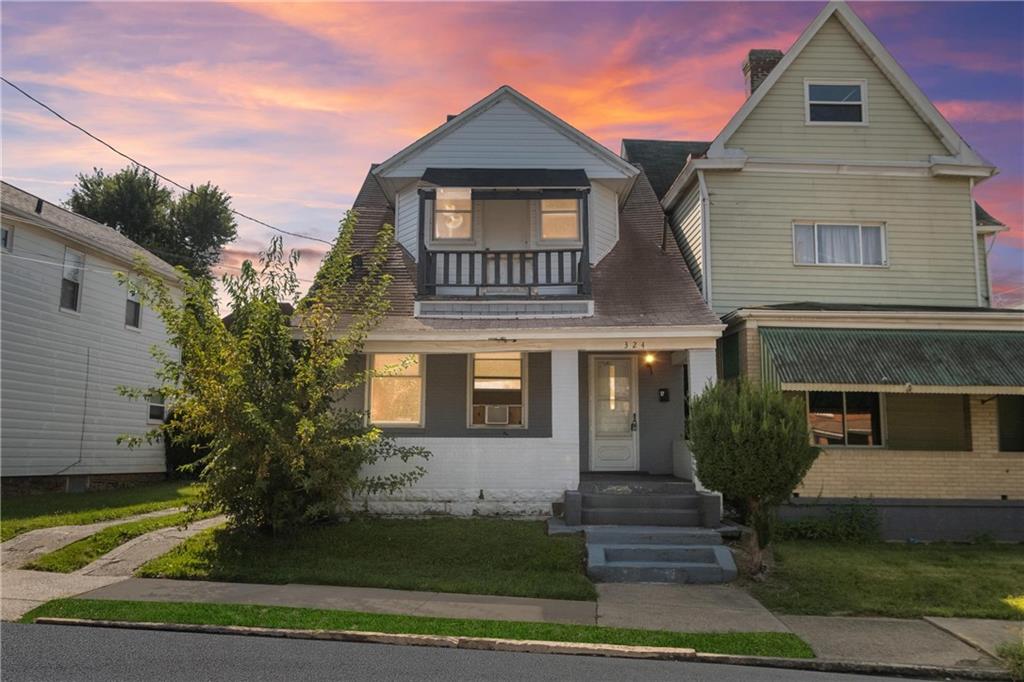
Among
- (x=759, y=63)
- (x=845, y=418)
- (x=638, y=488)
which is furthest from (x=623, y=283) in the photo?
(x=759, y=63)

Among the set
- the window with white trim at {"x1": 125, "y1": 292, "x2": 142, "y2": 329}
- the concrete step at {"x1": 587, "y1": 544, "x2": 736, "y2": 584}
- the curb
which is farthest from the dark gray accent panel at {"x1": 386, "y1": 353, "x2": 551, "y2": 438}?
the window with white trim at {"x1": 125, "y1": 292, "x2": 142, "y2": 329}

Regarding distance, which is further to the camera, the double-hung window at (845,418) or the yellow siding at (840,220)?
the yellow siding at (840,220)

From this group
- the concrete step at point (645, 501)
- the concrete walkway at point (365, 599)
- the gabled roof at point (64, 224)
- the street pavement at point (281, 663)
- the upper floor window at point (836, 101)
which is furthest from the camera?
the gabled roof at point (64, 224)

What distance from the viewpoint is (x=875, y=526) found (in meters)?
12.6

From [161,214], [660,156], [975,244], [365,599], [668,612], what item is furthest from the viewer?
[161,214]

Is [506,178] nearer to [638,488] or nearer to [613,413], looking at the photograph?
[613,413]

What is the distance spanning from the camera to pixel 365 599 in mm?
8883

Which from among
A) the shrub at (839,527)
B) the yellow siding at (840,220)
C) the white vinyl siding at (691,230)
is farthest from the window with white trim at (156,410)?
the shrub at (839,527)

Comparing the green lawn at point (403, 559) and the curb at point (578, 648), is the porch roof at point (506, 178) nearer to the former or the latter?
the green lawn at point (403, 559)

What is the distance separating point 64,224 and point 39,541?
10805 millimetres

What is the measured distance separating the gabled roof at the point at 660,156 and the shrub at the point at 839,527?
29.3ft

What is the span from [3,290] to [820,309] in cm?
1707

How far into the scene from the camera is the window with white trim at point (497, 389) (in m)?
13.6

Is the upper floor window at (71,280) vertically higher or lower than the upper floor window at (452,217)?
lower
